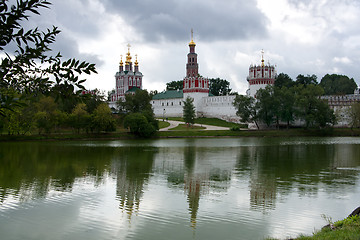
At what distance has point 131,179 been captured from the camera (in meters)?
17.3

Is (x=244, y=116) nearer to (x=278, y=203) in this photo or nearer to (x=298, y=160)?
(x=298, y=160)

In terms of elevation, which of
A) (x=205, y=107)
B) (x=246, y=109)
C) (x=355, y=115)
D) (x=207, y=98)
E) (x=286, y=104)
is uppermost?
(x=207, y=98)

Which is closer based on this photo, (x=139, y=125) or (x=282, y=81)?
(x=139, y=125)

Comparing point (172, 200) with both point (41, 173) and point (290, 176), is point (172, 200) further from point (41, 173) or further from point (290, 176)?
point (41, 173)

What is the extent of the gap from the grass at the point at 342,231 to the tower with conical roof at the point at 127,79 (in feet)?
319

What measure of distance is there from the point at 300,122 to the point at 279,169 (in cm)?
5155

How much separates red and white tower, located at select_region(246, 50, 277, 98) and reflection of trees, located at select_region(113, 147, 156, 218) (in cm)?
5347

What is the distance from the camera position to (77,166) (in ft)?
72.3

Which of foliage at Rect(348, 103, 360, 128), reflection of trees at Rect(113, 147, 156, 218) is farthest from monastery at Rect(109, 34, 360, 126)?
reflection of trees at Rect(113, 147, 156, 218)

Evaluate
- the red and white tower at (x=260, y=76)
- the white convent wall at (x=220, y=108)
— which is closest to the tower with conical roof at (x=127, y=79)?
the white convent wall at (x=220, y=108)

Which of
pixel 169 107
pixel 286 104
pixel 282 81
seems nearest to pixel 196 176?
pixel 286 104

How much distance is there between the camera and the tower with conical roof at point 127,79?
349 ft

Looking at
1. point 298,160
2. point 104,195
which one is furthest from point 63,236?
point 298,160

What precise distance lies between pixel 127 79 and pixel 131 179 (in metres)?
90.8
